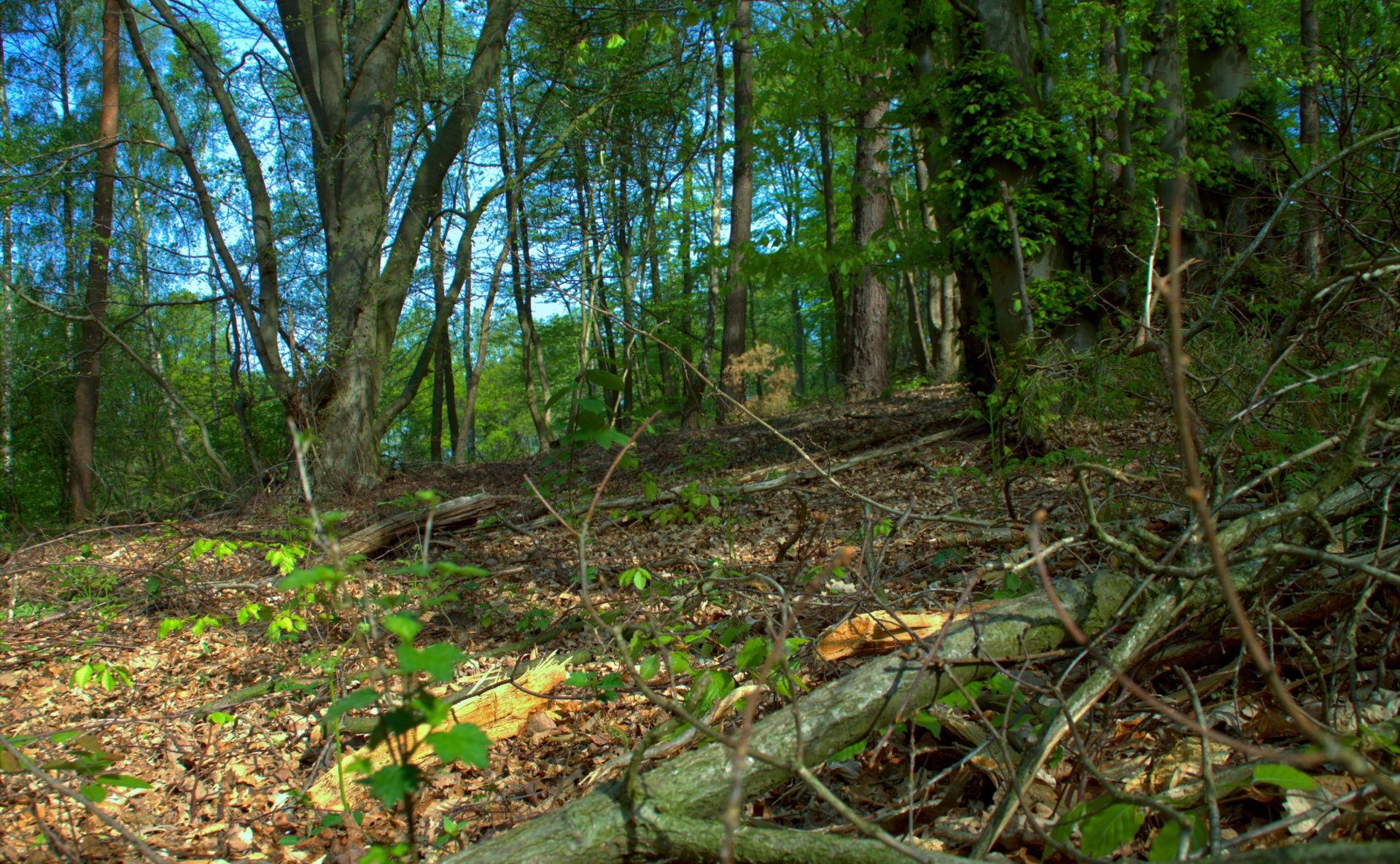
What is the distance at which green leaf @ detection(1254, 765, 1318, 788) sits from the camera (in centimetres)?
118

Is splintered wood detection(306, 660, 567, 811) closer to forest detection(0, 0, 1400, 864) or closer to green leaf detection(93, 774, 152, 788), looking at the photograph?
forest detection(0, 0, 1400, 864)

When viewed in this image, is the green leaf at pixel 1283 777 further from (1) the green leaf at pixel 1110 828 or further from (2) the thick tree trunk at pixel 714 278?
(2) the thick tree trunk at pixel 714 278

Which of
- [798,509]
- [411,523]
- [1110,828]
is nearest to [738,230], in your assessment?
[411,523]

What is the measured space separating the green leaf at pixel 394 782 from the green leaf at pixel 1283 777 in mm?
1509

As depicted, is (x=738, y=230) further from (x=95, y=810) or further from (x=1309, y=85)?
(x=95, y=810)

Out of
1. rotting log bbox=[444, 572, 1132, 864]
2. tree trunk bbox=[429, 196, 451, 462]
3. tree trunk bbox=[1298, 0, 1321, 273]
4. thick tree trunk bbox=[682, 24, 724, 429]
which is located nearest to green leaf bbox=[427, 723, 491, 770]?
rotting log bbox=[444, 572, 1132, 864]

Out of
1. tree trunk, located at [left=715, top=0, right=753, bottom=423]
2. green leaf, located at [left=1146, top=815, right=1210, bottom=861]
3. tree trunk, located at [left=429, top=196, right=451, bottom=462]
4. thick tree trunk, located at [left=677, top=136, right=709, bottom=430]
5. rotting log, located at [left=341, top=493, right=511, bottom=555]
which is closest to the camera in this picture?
green leaf, located at [left=1146, top=815, right=1210, bottom=861]

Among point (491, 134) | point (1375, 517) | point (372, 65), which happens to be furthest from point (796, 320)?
point (1375, 517)

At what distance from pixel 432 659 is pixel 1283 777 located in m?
1.53

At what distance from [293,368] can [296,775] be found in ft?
19.2

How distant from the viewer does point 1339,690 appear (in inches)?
74.1

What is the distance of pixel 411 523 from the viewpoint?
561cm

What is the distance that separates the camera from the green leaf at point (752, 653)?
7.43 ft

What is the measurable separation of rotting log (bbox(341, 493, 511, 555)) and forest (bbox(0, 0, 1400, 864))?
51 millimetres
